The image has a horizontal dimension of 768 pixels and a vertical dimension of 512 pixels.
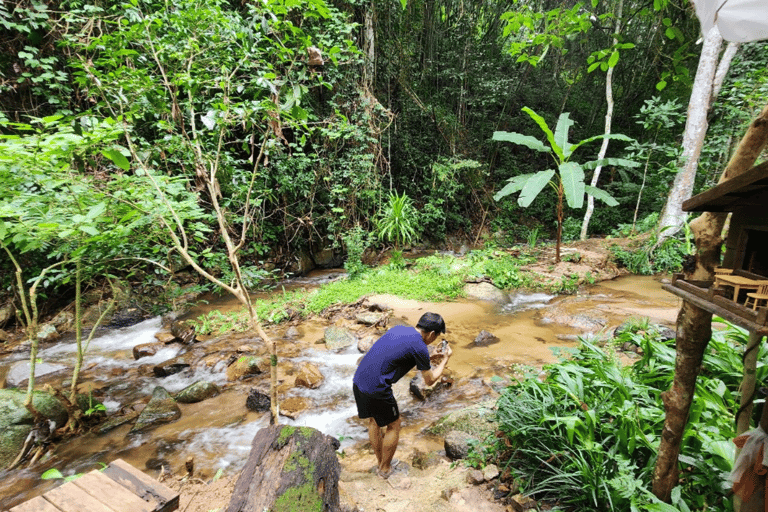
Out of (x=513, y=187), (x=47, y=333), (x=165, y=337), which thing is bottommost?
(x=47, y=333)

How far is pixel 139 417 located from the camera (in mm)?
3869

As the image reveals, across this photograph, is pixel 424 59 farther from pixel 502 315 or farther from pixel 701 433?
pixel 701 433

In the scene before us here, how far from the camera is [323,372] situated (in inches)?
191

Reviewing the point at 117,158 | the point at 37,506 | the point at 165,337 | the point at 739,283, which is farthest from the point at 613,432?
the point at 165,337

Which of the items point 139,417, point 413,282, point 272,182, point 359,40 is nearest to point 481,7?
point 359,40

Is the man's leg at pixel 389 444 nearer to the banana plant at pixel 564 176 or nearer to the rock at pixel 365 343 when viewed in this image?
the rock at pixel 365 343

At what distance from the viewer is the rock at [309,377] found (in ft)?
14.8

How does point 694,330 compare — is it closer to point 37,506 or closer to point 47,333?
point 37,506

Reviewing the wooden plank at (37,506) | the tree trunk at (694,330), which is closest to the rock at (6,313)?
the wooden plank at (37,506)

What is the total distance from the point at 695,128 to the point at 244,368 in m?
10.8

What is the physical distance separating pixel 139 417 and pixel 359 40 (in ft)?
33.0

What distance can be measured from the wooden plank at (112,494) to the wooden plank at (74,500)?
2 centimetres

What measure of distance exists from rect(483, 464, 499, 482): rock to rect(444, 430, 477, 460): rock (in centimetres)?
28

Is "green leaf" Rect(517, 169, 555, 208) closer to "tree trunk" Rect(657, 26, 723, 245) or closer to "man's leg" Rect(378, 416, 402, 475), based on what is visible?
"tree trunk" Rect(657, 26, 723, 245)
